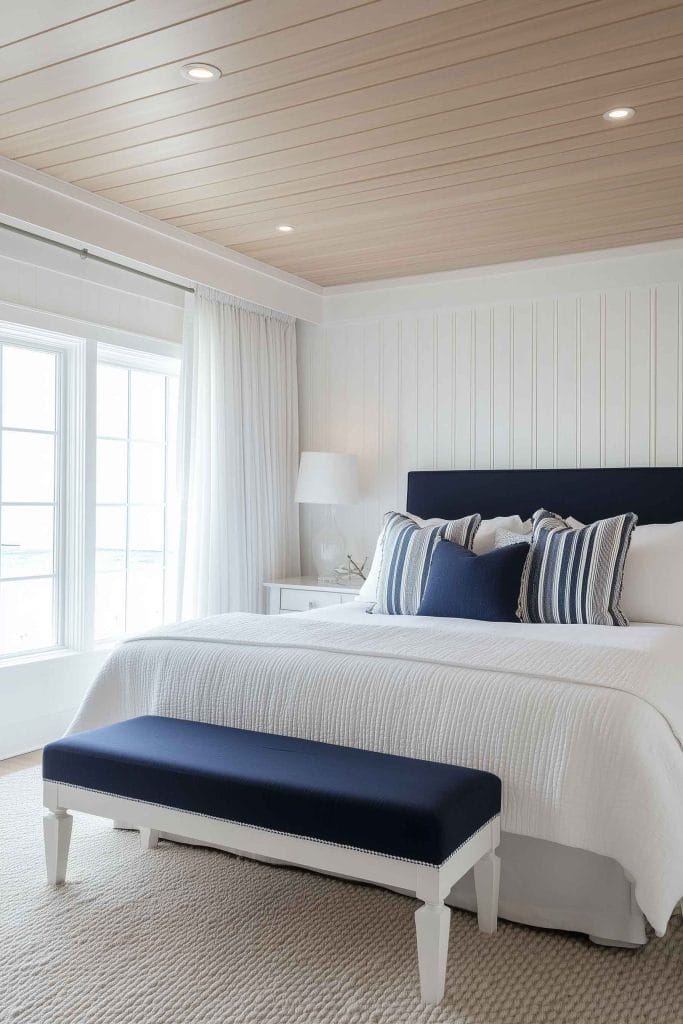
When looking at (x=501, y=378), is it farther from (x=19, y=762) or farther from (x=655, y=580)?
(x=19, y=762)

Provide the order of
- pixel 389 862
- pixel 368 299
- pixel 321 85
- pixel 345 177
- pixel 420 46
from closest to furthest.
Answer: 1. pixel 389 862
2. pixel 420 46
3. pixel 321 85
4. pixel 345 177
5. pixel 368 299

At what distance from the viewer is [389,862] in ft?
6.49

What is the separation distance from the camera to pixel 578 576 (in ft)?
11.1

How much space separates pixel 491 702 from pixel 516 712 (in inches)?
3.0

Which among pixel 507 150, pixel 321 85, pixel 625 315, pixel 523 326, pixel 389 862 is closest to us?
pixel 389 862

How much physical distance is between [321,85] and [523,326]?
2.19m

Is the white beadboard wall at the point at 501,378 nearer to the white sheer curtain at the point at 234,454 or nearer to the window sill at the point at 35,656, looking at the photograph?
the white sheer curtain at the point at 234,454

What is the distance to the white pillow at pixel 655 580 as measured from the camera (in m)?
3.40

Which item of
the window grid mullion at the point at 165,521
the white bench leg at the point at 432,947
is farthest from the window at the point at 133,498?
the white bench leg at the point at 432,947

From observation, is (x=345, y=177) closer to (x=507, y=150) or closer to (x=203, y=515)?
(x=507, y=150)

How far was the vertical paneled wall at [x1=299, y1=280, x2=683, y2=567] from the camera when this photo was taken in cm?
423

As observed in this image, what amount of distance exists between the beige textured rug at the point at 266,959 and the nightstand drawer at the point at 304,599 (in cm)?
204

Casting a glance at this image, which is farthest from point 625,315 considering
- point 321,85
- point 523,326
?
point 321,85

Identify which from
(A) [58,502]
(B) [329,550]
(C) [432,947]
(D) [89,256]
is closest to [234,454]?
(B) [329,550]
